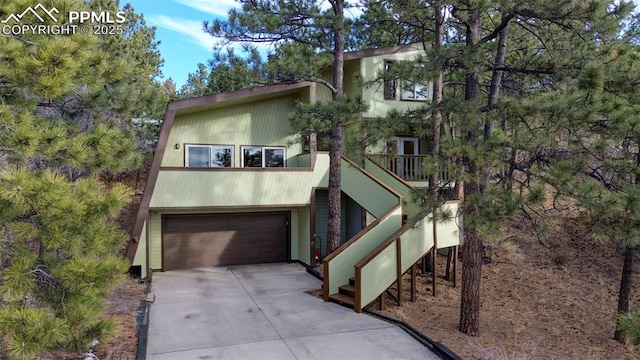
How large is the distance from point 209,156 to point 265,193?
2.23 metres

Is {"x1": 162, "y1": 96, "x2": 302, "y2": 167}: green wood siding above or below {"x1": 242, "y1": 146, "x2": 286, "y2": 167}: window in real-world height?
above

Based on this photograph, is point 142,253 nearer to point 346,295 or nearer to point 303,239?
point 303,239

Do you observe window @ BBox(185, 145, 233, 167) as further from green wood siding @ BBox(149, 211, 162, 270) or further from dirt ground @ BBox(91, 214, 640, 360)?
dirt ground @ BBox(91, 214, 640, 360)

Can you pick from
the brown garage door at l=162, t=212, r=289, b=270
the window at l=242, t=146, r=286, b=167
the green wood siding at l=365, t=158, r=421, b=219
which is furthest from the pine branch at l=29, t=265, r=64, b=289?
the window at l=242, t=146, r=286, b=167

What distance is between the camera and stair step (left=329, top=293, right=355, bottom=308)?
29.7ft

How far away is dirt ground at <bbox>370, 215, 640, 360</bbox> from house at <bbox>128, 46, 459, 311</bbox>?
140 centimetres

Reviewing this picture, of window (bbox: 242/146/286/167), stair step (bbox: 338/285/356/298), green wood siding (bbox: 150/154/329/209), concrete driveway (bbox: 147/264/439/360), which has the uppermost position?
window (bbox: 242/146/286/167)

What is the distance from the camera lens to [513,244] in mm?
13922

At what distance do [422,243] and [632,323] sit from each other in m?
6.75

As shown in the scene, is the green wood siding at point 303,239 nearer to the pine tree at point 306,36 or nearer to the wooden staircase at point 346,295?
the pine tree at point 306,36

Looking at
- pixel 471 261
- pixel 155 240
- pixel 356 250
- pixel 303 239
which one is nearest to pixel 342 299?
pixel 356 250

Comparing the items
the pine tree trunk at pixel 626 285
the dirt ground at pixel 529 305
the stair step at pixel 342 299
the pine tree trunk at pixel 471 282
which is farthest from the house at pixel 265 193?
Result: the pine tree trunk at pixel 626 285

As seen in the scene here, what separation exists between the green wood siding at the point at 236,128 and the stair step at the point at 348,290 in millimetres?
4790

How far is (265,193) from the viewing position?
12.4 metres
